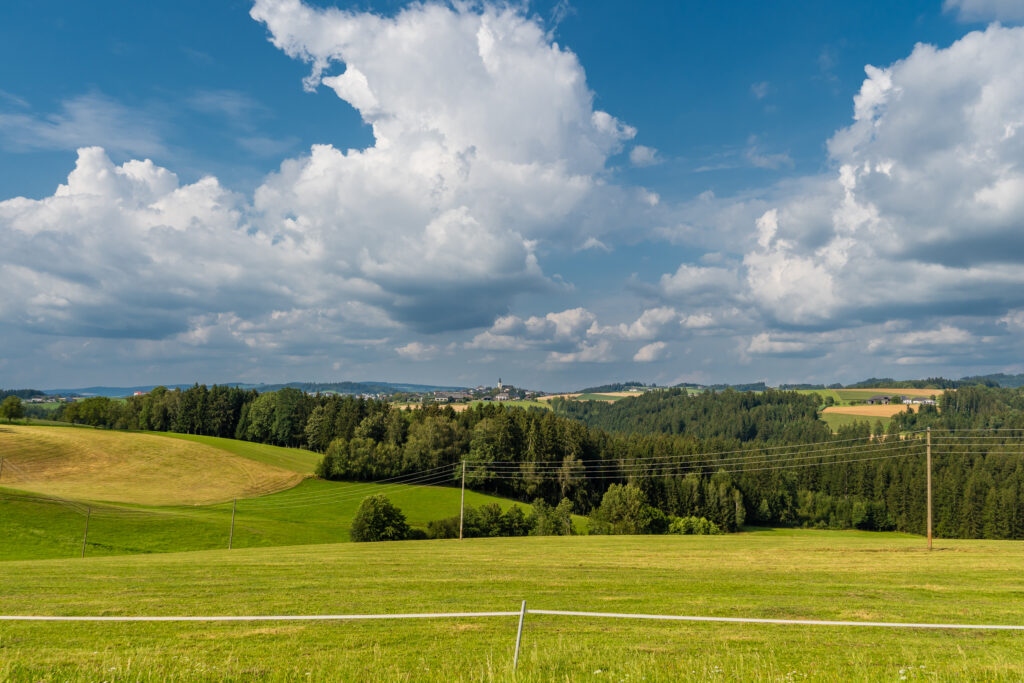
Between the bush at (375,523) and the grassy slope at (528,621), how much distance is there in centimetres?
2721

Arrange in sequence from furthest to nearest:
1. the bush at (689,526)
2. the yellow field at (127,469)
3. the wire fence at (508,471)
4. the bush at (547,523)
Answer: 1. the bush at (689,526)
2. the bush at (547,523)
3. the yellow field at (127,469)
4. the wire fence at (508,471)

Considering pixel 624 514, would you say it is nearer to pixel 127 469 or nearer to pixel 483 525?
pixel 483 525

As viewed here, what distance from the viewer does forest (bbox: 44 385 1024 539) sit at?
103 meters

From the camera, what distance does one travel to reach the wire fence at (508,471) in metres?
55.8

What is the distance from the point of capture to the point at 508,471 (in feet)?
348

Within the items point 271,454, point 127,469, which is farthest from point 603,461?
point 127,469

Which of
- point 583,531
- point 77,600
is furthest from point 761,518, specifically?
point 77,600

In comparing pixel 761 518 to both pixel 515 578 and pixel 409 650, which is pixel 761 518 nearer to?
pixel 515 578

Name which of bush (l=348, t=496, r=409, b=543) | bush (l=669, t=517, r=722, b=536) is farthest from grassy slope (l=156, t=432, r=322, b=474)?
bush (l=669, t=517, r=722, b=536)

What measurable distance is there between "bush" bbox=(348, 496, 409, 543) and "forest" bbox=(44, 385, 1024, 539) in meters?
32.5

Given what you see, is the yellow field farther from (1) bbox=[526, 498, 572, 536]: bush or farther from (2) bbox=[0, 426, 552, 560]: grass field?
(1) bbox=[526, 498, 572, 536]: bush

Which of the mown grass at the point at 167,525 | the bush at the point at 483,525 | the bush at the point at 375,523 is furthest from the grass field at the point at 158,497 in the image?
the bush at the point at 483,525

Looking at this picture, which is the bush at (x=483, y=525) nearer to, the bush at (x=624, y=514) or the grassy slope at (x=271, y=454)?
the bush at (x=624, y=514)

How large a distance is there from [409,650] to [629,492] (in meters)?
77.6
